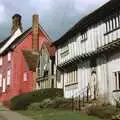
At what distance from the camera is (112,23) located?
28109 mm

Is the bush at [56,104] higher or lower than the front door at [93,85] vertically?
lower

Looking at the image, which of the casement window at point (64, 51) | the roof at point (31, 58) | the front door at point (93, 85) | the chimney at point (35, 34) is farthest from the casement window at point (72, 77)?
the chimney at point (35, 34)

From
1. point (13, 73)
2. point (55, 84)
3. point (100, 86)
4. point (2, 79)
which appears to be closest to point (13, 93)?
point (13, 73)

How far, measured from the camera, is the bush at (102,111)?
75.4 feet

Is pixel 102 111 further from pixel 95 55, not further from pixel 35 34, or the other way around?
pixel 35 34

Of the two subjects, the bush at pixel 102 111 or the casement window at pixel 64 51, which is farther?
the casement window at pixel 64 51

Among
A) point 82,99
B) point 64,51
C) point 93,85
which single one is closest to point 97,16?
point 93,85

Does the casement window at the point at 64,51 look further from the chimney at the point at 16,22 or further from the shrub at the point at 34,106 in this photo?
the chimney at the point at 16,22

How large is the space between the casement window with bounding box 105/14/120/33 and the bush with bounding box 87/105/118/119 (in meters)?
5.84

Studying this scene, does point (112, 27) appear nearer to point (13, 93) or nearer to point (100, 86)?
point (100, 86)

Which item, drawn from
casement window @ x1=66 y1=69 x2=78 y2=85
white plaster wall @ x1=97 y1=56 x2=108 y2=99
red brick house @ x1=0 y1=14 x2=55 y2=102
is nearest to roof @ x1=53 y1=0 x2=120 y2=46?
white plaster wall @ x1=97 y1=56 x2=108 y2=99

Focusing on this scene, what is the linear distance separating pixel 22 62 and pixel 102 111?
30829 millimetres

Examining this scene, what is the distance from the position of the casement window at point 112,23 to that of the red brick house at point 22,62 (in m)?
21.6

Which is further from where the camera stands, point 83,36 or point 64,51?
point 64,51
